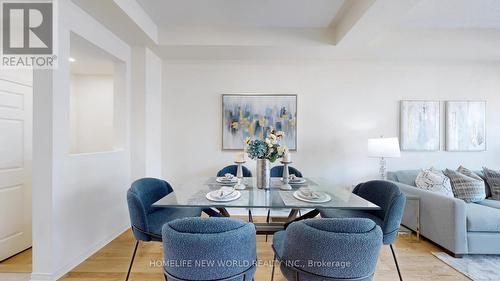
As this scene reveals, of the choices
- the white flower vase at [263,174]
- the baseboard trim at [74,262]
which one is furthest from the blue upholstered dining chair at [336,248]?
the baseboard trim at [74,262]

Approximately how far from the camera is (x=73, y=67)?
137 inches

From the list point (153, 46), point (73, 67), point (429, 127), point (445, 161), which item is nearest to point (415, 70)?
point (429, 127)

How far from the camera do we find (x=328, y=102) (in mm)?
3648

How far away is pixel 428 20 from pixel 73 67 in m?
4.74

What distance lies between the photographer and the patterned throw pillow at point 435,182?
288 cm

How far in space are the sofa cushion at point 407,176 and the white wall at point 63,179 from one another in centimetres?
376

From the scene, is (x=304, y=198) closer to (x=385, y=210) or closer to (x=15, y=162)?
(x=385, y=210)

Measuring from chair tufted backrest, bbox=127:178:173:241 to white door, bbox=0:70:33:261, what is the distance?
1453 millimetres

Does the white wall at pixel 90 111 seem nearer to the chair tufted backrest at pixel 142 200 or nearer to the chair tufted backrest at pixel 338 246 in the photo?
the chair tufted backrest at pixel 142 200

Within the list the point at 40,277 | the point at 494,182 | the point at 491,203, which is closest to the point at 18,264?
the point at 40,277

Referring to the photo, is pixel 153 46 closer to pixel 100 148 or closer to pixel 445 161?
pixel 100 148

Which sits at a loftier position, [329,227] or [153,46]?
[153,46]

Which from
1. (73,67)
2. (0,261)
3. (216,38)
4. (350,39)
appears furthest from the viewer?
(73,67)

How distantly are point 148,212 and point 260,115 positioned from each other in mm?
2086
